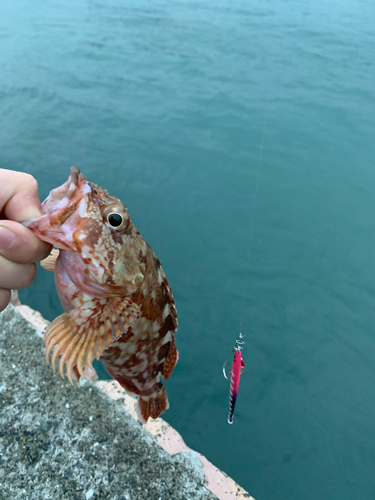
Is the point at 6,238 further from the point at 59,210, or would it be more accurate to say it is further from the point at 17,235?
the point at 59,210

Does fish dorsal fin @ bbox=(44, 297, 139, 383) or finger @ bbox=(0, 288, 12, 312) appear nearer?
finger @ bbox=(0, 288, 12, 312)

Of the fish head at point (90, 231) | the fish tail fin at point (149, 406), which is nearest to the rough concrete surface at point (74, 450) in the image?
the fish tail fin at point (149, 406)

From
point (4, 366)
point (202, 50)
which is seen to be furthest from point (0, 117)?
point (4, 366)

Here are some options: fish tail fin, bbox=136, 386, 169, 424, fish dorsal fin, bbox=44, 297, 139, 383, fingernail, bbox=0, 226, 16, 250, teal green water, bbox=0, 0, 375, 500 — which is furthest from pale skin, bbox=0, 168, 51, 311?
teal green water, bbox=0, 0, 375, 500

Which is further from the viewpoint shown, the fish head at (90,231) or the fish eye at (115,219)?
the fish eye at (115,219)

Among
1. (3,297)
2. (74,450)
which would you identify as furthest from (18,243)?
(74,450)

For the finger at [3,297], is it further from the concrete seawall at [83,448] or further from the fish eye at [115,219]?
the concrete seawall at [83,448]

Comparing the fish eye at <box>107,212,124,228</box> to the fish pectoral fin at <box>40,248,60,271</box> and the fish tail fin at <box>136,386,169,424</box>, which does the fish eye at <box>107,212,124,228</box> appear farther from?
the fish tail fin at <box>136,386,169,424</box>

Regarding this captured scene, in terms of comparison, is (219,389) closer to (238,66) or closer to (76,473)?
(76,473)

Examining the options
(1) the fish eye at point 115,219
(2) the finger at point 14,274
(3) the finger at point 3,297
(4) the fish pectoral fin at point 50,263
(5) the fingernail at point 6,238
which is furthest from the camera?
(4) the fish pectoral fin at point 50,263
